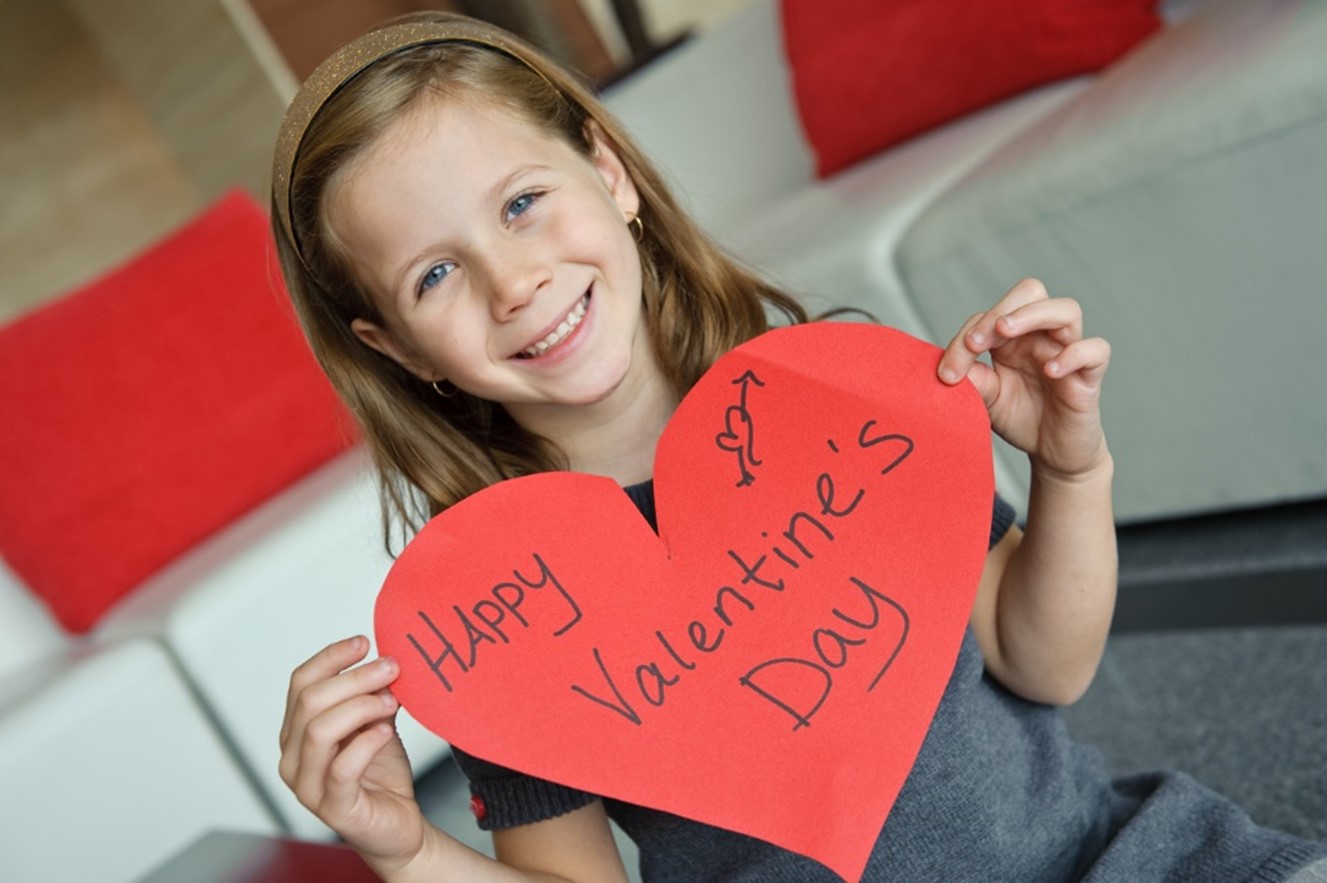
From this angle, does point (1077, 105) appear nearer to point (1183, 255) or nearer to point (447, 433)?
point (1183, 255)

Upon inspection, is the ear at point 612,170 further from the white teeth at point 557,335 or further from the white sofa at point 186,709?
the white sofa at point 186,709

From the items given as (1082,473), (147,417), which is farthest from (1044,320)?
(147,417)

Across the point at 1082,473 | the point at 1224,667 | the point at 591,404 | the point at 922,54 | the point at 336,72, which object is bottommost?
the point at 1224,667

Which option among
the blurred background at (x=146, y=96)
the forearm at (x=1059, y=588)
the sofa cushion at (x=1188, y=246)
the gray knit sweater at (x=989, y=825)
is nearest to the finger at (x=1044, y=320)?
the forearm at (x=1059, y=588)

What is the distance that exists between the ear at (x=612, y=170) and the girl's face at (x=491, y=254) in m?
0.08

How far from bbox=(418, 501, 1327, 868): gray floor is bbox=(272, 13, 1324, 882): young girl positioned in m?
0.39

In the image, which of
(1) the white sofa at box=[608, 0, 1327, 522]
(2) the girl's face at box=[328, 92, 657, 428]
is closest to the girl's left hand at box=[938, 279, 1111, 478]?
(2) the girl's face at box=[328, 92, 657, 428]

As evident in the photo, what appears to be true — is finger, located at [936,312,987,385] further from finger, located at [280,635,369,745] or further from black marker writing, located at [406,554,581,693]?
finger, located at [280,635,369,745]

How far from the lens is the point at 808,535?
0.68 metres

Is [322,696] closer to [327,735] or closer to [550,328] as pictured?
[327,735]

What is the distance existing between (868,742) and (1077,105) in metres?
1.27

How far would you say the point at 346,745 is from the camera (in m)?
0.65

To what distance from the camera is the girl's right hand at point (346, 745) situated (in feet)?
2.04

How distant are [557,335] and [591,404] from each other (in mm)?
90
